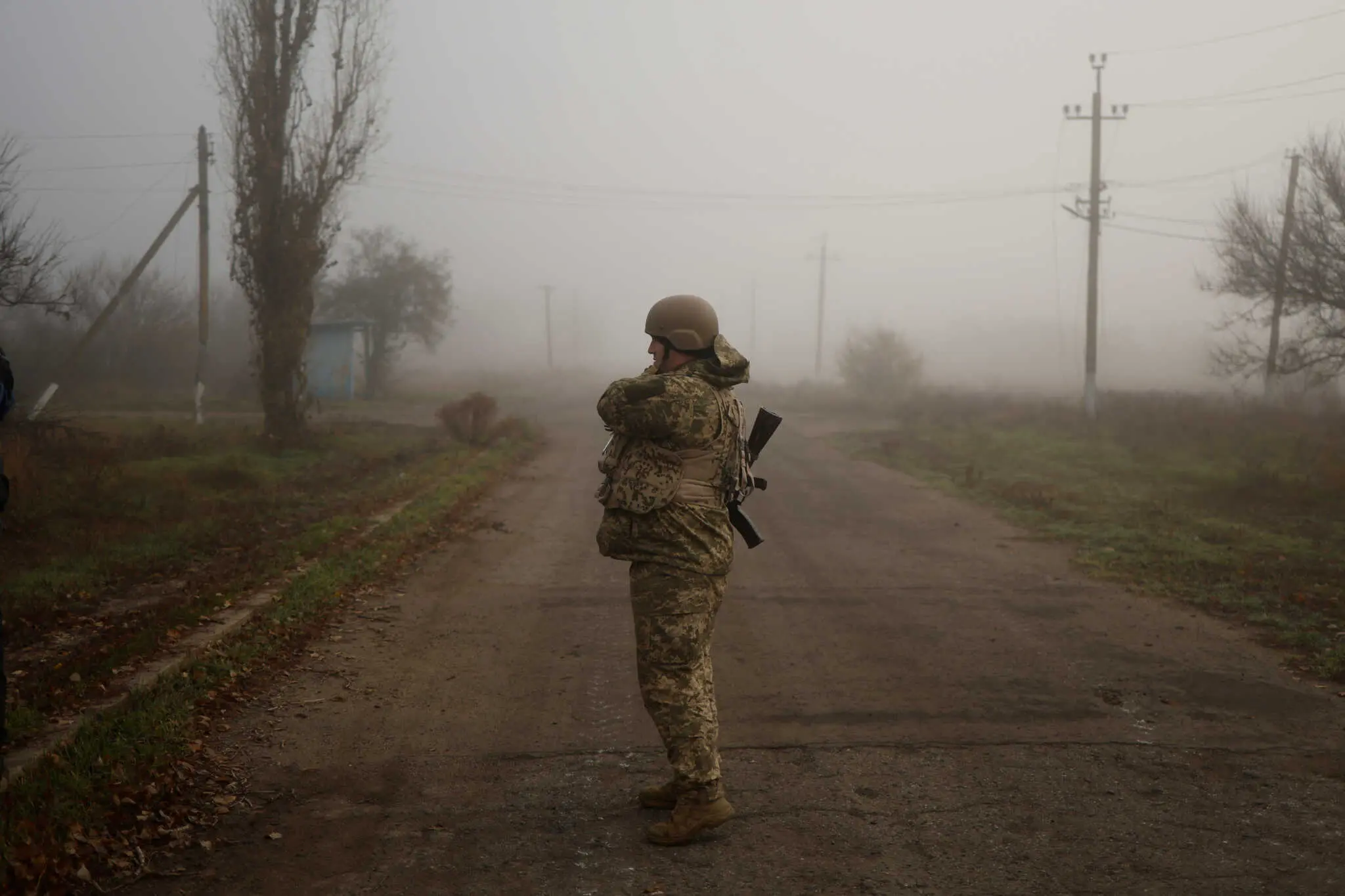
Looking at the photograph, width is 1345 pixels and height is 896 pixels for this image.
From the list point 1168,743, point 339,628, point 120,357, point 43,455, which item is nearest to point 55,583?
point 339,628

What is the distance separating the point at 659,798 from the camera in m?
3.96

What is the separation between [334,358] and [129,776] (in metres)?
34.7

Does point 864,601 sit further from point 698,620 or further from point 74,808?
point 74,808

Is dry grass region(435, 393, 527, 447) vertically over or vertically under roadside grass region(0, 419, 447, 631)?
over

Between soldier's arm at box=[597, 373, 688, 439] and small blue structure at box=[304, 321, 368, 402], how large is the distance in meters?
34.3

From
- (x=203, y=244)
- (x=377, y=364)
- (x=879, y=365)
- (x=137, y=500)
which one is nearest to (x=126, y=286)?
(x=203, y=244)

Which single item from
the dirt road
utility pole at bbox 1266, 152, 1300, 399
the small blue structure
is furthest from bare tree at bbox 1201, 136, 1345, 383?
the small blue structure

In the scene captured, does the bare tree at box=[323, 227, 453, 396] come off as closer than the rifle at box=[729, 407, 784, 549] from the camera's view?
No

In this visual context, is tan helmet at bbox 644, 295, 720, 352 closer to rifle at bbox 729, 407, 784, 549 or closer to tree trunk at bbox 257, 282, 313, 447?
rifle at bbox 729, 407, 784, 549

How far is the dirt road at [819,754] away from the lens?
3.49 metres

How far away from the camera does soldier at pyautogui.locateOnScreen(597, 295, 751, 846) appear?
3748 mm

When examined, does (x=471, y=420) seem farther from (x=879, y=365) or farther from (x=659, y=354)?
(x=879, y=365)

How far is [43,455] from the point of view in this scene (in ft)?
40.6

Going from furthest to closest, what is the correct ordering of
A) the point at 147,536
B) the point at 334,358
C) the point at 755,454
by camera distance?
the point at 334,358, the point at 147,536, the point at 755,454
